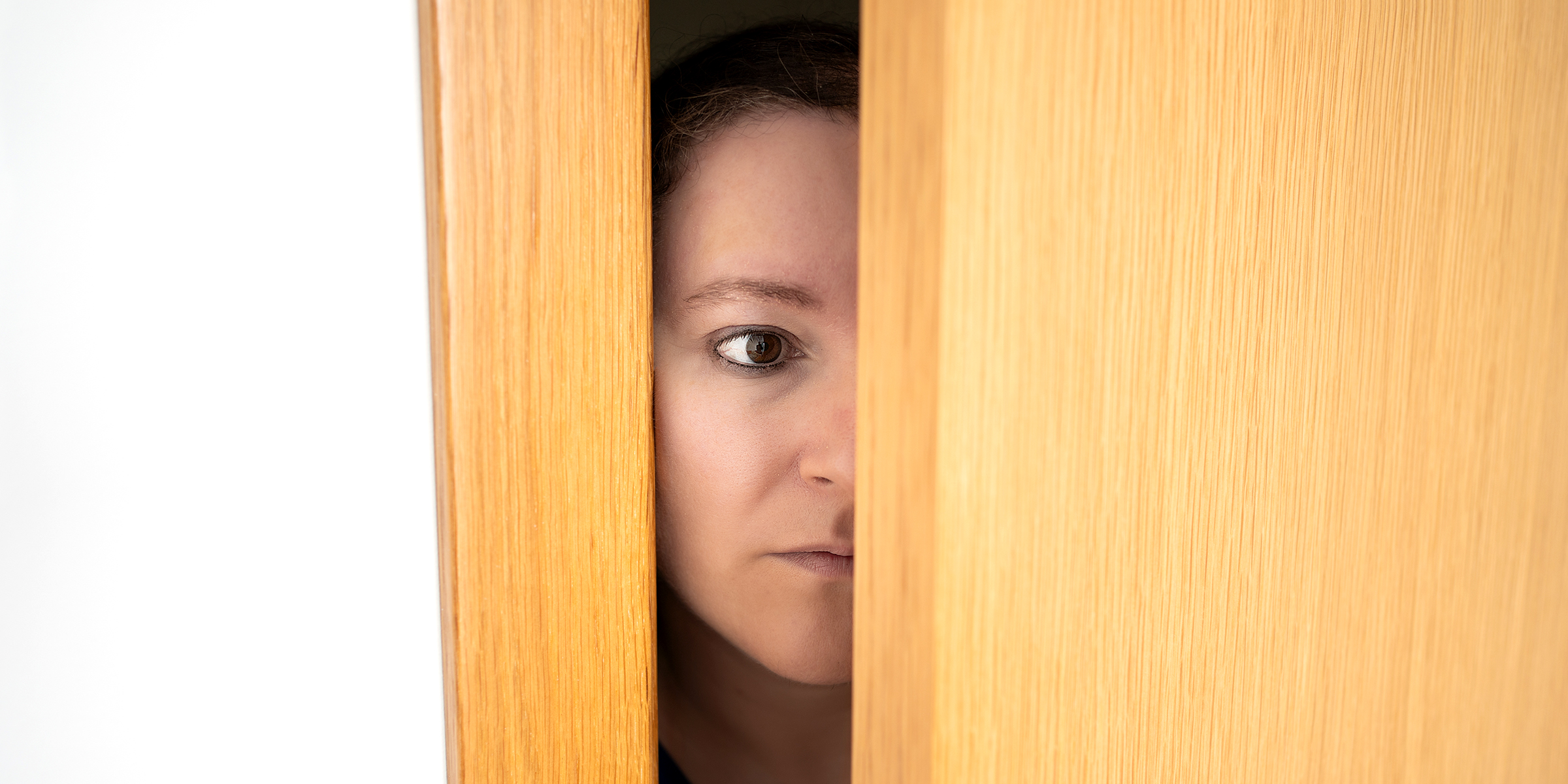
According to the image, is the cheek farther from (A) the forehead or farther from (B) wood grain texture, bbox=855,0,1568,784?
(B) wood grain texture, bbox=855,0,1568,784

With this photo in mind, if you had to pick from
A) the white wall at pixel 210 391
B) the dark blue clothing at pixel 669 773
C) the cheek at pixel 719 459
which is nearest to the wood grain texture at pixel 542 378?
the white wall at pixel 210 391

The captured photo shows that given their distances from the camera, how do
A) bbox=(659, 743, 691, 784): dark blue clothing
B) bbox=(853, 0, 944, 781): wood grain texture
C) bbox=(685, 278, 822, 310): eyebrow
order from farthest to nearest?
bbox=(659, 743, 691, 784): dark blue clothing → bbox=(685, 278, 822, 310): eyebrow → bbox=(853, 0, 944, 781): wood grain texture

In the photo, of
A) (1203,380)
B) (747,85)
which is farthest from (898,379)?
(747,85)

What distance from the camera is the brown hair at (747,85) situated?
23.7 inches

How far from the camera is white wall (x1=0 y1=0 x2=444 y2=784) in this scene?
0.35m

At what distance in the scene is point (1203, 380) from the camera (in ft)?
1.12

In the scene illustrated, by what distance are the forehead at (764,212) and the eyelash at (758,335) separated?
0.12 ft

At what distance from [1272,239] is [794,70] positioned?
381 mm

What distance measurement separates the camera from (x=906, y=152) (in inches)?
11.1

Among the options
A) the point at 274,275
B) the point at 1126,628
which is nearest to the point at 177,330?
the point at 274,275

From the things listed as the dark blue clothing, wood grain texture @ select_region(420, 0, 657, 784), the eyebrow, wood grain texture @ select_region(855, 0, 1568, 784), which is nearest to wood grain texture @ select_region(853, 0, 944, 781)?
wood grain texture @ select_region(855, 0, 1568, 784)

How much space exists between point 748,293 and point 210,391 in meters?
0.30

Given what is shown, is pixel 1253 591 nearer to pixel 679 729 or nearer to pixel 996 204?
pixel 996 204

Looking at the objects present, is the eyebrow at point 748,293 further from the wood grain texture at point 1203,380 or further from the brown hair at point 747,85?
the wood grain texture at point 1203,380
